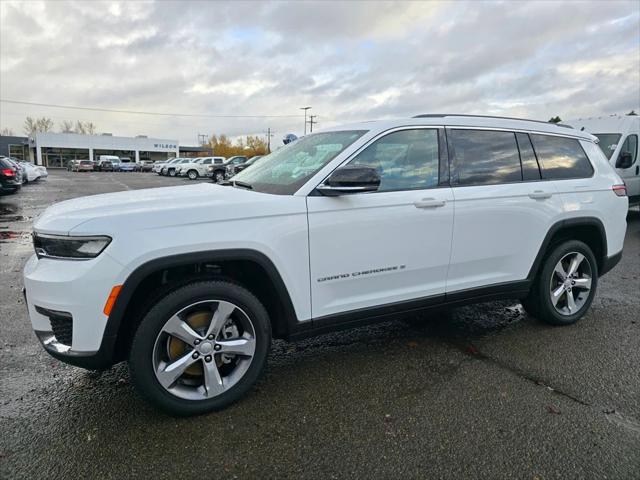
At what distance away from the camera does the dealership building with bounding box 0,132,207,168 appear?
67.6 m

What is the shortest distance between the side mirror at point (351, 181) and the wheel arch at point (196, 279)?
0.63m

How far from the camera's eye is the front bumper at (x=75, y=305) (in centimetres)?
232

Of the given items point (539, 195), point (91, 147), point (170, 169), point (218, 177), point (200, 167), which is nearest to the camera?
point (539, 195)

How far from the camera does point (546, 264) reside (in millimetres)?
4027

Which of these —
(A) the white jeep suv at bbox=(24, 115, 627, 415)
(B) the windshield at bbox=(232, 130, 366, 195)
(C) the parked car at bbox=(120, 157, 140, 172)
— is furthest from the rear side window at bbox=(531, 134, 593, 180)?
(C) the parked car at bbox=(120, 157, 140, 172)

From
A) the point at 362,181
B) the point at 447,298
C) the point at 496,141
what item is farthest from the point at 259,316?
the point at 496,141

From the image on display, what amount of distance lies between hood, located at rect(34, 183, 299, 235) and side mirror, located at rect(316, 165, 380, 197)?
0.87 feet

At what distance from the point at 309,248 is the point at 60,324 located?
1498mm

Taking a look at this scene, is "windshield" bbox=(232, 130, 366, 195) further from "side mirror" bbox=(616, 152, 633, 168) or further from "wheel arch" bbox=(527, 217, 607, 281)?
A: "side mirror" bbox=(616, 152, 633, 168)

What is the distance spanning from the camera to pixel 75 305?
2328 mm

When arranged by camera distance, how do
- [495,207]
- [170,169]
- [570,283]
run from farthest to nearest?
[170,169], [570,283], [495,207]

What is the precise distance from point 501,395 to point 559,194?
2006mm

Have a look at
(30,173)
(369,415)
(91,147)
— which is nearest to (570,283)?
(369,415)

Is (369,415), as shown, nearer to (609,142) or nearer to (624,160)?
(624,160)
